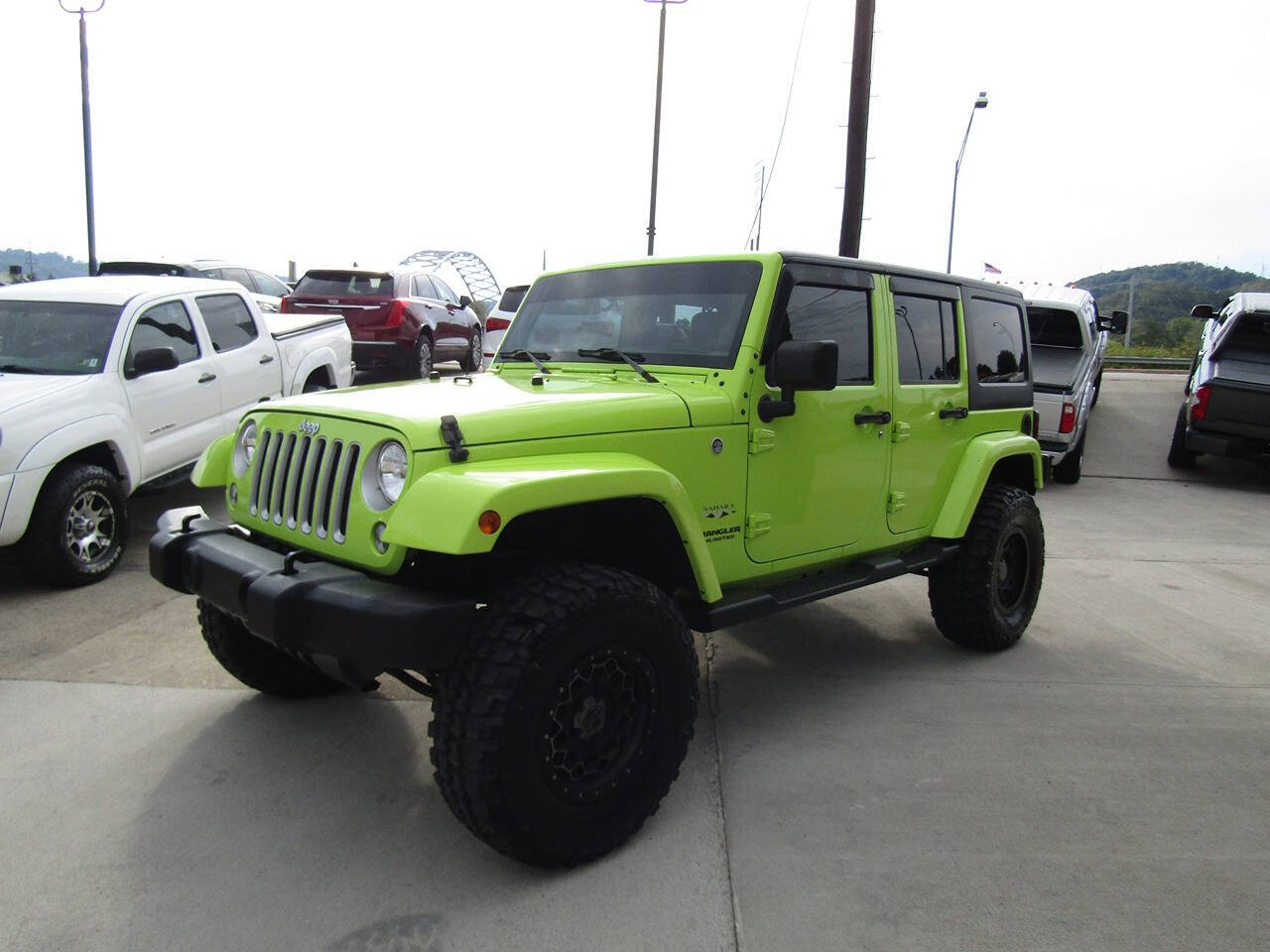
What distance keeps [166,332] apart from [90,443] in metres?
1.32

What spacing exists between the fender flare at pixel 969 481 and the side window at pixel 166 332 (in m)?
5.07

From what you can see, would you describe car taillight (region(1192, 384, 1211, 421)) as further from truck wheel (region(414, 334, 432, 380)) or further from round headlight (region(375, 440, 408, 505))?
round headlight (region(375, 440, 408, 505))

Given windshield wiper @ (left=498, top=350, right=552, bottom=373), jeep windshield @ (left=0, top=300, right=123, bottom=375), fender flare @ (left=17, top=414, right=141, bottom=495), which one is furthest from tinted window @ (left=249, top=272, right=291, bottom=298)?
windshield wiper @ (left=498, top=350, right=552, bottom=373)

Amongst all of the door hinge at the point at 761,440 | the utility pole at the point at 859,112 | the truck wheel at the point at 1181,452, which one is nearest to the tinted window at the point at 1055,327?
the truck wheel at the point at 1181,452

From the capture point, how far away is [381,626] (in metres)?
2.47

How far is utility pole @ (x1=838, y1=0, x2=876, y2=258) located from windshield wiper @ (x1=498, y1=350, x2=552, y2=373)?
24.3ft

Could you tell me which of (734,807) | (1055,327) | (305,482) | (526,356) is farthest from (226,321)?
(1055,327)

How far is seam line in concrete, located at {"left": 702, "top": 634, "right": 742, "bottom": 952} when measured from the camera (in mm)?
2568

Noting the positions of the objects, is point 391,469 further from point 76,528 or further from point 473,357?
point 473,357

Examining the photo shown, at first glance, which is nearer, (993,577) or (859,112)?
(993,577)

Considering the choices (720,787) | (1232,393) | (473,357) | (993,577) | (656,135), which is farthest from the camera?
(656,135)

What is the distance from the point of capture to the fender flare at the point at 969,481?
4484 mm

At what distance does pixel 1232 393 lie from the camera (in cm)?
1034

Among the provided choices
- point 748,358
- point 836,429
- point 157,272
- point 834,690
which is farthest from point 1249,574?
point 157,272
